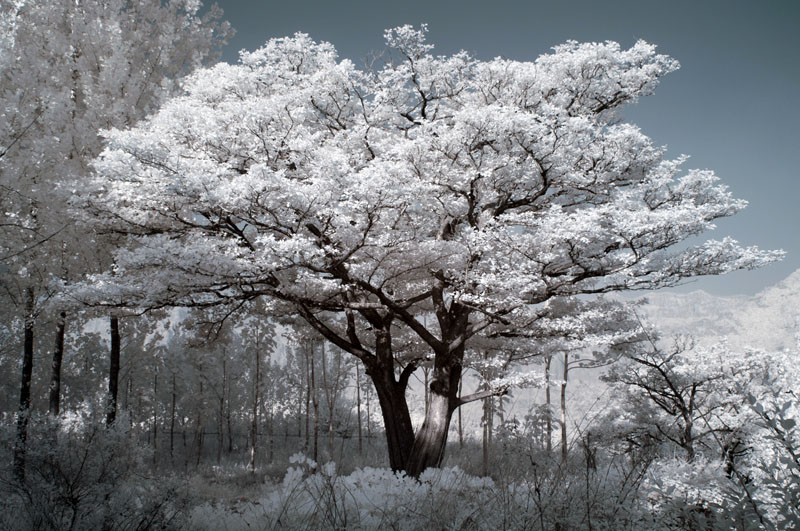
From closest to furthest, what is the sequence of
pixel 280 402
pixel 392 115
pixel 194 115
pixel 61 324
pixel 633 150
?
pixel 194 115 < pixel 633 150 < pixel 392 115 < pixel 61 324 < pixel 280 402

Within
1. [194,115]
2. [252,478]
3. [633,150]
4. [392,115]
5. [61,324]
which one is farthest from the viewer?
Result: [252,478]

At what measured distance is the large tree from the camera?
7488 mm

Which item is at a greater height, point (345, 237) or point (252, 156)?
point (252, 156)

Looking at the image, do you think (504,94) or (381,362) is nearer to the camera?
(504,94)

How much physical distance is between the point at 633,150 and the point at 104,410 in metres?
12.2

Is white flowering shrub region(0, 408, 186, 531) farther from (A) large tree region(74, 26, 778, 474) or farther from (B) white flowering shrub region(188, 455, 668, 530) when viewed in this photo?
(A) large tree region(74, 26, 778, 474)

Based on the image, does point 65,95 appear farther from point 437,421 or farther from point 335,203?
point 437,421

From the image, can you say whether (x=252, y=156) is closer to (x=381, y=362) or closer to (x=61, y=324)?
(x=381, y=362)

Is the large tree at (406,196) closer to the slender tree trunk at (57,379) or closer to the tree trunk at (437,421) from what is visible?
the tree trunk at (437,421)

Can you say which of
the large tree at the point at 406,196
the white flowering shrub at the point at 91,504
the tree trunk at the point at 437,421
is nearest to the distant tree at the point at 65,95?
the large tree at the point at 406,196


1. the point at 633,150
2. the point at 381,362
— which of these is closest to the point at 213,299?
the point at 381,362

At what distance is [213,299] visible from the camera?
9633mm

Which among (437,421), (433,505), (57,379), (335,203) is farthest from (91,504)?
(57,379)

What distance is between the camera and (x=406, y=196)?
25.0ft
